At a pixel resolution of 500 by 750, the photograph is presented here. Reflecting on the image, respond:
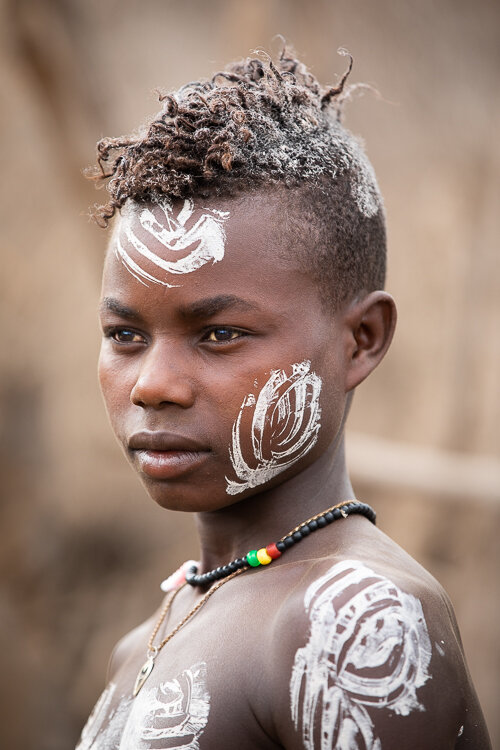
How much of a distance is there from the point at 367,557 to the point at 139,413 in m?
0.53

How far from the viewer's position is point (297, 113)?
6.02 feet

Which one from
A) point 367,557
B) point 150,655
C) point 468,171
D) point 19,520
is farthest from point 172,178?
point 468,171

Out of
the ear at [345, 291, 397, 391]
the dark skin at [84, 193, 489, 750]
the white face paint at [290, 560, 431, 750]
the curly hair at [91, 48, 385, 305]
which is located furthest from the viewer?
the ear at [345, 291, 397, 391]

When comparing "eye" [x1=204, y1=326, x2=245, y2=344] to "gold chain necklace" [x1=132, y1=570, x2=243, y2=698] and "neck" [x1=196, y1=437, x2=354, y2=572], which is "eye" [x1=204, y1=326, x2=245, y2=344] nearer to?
→ "neck" [x1=196, y1=437, x2=354, y2=572]

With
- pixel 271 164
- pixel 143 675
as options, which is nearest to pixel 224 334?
pixel 271 164

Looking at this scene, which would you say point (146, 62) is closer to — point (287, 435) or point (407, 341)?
point (407, 341)

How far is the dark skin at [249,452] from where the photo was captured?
1425mm

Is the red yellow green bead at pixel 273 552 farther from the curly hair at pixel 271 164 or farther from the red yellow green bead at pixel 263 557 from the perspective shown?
the curly hair at pixel 271 164

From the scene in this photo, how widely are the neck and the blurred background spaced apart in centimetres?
286

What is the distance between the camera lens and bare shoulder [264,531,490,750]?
1314 mm

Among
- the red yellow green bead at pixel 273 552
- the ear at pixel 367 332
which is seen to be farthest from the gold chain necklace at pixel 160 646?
the ear at pixel 367 332

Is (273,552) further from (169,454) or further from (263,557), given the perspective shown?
(169,454)

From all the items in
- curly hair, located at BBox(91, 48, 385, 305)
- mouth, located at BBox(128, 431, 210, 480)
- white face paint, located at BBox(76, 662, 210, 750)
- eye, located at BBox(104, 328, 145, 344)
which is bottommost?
white face paint, located at BBox(76, 662, 210, 750)

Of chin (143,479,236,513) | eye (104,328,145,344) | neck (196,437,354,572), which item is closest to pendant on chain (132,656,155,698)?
neck (196,437,354,572)
